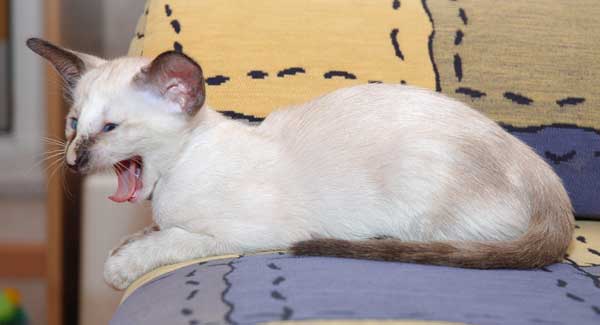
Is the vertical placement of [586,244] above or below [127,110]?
below

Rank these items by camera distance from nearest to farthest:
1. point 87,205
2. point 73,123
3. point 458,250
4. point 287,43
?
point 458,250
point 73,123
point 287,43
point 87,205

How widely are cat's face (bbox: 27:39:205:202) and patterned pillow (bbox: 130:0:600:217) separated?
33 cm

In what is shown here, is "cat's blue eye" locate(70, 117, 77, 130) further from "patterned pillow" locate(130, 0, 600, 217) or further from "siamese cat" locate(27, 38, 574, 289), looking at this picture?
"patterned pillow" locate(130, 0, 600, 217)

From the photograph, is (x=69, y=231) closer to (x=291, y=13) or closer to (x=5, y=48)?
(x=5, y=48)

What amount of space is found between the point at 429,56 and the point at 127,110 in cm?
74

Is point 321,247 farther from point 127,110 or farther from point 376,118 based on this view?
point 127,110

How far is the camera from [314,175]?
1258mm

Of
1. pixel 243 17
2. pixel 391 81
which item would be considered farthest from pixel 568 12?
pixel 243 17

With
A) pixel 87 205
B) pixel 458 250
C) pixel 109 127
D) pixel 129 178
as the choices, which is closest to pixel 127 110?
pixel 109 127

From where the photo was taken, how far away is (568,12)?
161 centimetres

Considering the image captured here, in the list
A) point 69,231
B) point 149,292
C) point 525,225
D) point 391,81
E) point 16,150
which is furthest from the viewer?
point 16,150

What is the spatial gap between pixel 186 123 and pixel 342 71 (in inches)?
18.7

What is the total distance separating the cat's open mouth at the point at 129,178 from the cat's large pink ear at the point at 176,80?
5.7 inches

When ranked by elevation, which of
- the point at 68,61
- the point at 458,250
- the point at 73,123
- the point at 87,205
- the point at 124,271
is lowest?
the point at 87,205
